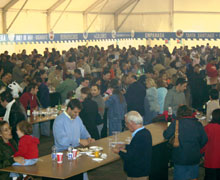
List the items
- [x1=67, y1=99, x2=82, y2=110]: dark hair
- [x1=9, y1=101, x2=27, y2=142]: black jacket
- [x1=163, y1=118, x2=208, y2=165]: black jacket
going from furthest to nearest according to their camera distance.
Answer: [x1=9, y1=101, x2=27, y2=142]: black jacket, [x1=67, y1=99, x2=82, y2=110]: dark hair, [x1=163, y1=118, x2=208, y2=165]: black jacket

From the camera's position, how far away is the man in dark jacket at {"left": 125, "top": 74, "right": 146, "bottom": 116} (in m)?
9.16

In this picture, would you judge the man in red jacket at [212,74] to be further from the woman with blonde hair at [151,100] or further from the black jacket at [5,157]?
the black jacket at [5,157]

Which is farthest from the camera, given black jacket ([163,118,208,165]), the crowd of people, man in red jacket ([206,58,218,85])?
man in red jacket ([206,58,218,85])

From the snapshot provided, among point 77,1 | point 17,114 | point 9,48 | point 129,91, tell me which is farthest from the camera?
point 77,1

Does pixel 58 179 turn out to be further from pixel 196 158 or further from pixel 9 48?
pixel 9 48

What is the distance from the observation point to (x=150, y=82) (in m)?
9.45

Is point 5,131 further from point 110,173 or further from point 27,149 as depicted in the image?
point 110,173

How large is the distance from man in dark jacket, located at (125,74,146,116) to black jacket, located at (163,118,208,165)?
329cm

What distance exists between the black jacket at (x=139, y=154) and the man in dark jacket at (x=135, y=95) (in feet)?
13.3

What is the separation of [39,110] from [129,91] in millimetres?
1837

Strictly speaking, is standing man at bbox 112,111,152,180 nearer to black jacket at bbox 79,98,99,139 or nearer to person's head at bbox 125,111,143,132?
person's head at bbox 125,111,143,132

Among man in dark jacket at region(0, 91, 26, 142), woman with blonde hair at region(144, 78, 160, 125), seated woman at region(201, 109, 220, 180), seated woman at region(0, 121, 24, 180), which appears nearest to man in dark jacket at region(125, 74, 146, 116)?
woman with blonde hair at region(144, 78, 160, 125)

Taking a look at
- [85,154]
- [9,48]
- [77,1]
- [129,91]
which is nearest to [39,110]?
[129,91]

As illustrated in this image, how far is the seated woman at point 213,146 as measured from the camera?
6.17 meters
